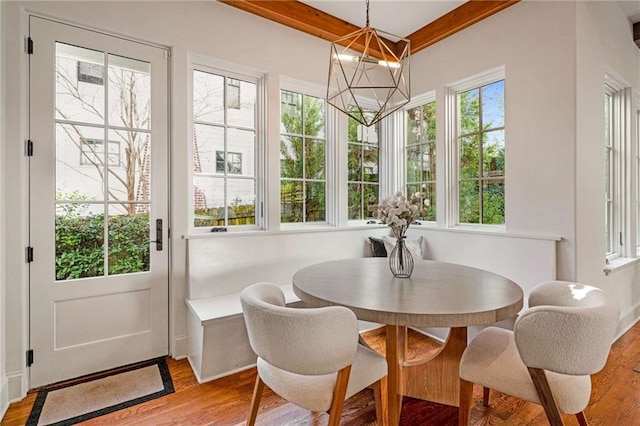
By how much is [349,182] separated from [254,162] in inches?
44.2

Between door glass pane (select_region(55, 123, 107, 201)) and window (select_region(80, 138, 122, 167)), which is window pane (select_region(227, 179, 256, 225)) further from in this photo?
door glass pane (select_region(55, 123, 107, 201))

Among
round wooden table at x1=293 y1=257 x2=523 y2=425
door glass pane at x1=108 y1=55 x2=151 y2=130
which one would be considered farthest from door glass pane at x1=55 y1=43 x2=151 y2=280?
round wooden table at x1=293 y1=257 x2=523 y2=425

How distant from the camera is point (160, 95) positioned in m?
2.38

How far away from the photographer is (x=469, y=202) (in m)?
3.03

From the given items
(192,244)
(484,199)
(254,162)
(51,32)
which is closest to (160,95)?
(51,32)

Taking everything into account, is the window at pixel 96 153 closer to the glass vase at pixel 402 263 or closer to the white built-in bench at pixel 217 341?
the white built-in bench at pixel 217 341

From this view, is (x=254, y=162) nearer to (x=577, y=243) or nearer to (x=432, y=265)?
(x=432, y=265)

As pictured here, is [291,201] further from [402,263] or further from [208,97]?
[402,263]

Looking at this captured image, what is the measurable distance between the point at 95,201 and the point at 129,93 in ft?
2.72

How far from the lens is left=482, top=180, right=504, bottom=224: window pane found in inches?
108

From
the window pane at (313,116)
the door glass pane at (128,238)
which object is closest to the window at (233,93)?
the window pane at (313,116)

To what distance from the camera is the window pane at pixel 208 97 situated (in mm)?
2580

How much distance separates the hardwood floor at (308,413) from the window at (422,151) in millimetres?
1881

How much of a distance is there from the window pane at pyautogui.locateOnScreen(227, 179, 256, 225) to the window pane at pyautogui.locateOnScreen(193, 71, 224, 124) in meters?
0.55
